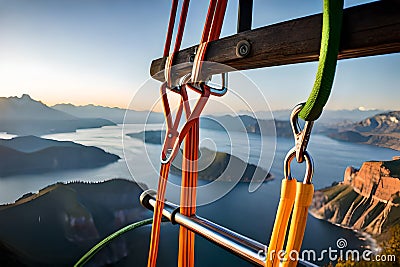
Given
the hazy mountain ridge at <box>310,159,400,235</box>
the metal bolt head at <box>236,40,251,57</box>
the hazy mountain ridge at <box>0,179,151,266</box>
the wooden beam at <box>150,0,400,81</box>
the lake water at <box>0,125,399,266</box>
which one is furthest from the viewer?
the hazy mountain ridge at <box>0,179,151,266</box>

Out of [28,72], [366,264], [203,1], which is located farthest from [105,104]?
[366,264]

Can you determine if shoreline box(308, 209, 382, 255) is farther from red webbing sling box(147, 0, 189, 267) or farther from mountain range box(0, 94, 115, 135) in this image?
mountain range box(0, 94, 115, 135)

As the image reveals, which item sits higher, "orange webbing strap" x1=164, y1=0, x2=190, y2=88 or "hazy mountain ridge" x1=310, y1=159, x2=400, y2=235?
"orange webbing strap" x1=164, y1=0, x2=190, y2=88

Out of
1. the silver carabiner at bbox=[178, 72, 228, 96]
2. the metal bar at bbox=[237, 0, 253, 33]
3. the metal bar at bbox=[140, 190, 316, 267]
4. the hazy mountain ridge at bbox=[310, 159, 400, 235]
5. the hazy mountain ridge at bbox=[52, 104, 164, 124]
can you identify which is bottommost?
the hazy mountain ridge at bbox=[310, 159, 400, 235]

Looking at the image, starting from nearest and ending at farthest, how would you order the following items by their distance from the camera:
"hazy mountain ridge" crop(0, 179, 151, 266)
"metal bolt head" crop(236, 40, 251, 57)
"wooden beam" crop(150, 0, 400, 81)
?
"wooden beam" crop(150, 0, 400, 81)
"metal bolt head" crop(236, 40, 251, 57)
"hazy mountain ridge" crop(0, 179, 151, 266)

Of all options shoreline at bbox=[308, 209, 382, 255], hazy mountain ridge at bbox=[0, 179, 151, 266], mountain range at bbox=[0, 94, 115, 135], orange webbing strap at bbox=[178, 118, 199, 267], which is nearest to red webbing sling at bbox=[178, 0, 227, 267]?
orange webbing strap at bbox=[178, 118, 199, 267]

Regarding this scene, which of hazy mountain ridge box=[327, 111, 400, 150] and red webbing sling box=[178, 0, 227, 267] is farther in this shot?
hazy mountain ridge box=[327, 111, 400, 150]
